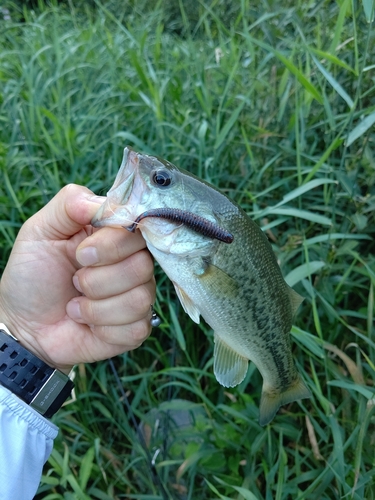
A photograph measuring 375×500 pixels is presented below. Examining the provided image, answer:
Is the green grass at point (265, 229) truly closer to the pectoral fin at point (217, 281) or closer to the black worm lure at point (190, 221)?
the pectoral fin at point (217, 281)

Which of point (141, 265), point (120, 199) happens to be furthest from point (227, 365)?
point (120, 199)

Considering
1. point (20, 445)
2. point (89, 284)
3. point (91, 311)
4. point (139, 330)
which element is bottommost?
point (20, 445)

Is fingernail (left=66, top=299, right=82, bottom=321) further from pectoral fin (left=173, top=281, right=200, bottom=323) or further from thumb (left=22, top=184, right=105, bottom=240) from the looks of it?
pectoral fin (left=173, top=281, right=200, bottom=323)

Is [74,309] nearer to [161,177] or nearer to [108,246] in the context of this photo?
[108,246]

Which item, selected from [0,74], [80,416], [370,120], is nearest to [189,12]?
[0,74]

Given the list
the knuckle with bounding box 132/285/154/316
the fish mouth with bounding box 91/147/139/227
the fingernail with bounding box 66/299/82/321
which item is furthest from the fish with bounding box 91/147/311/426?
the fingernail with bounding box 66/299/82/321
